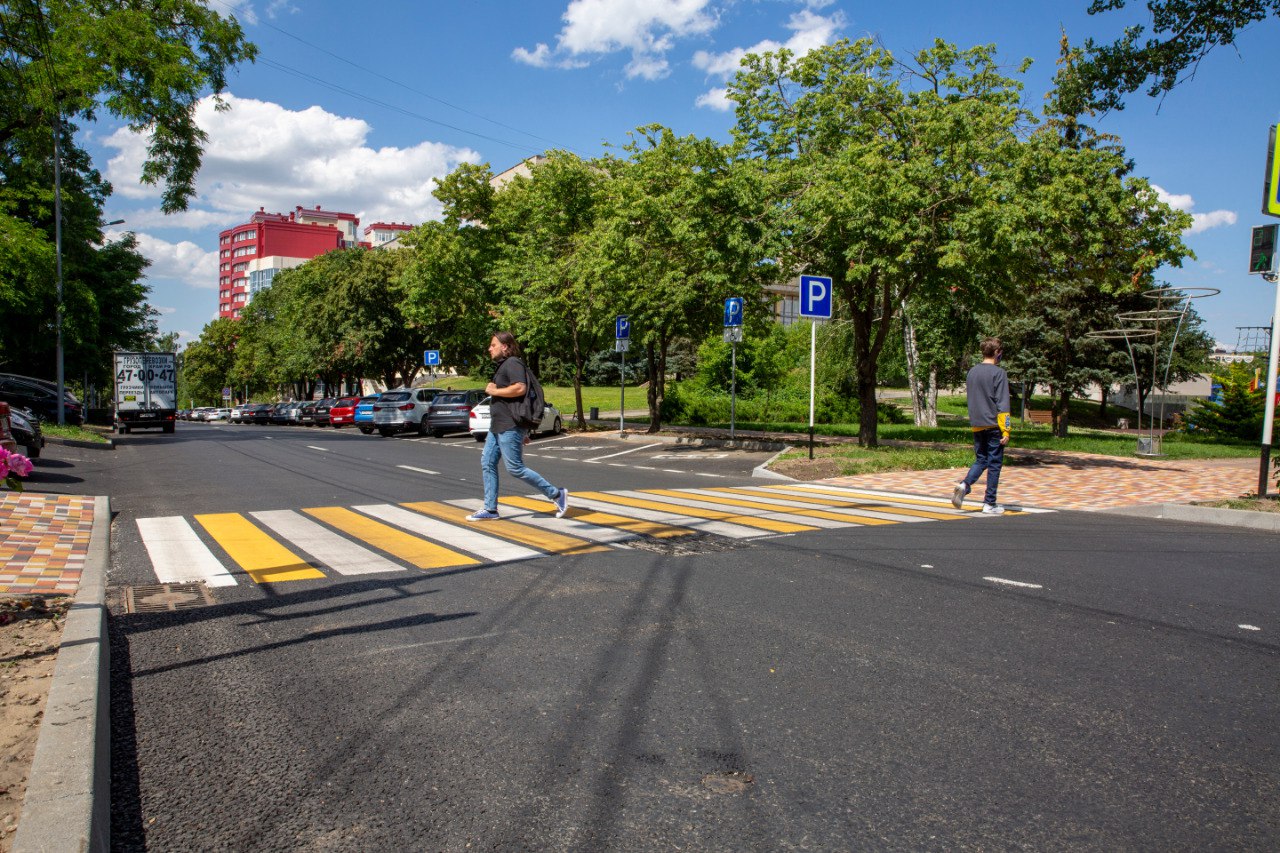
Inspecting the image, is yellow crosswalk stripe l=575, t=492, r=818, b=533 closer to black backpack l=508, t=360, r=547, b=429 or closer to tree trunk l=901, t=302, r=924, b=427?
black backpack l=508, t=360, r=547, b=429

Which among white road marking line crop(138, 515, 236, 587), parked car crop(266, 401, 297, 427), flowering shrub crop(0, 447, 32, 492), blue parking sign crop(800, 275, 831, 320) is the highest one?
blue parking sign crop(800, 275, 831, 320)

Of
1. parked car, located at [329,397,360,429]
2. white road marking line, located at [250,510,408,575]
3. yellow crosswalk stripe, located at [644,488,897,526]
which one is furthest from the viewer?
parked car, located at [329,397,360,429]

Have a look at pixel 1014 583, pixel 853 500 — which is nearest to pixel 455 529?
pixel 1014 583

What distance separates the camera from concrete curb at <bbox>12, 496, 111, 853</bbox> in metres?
2.37

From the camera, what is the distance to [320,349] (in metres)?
57.9

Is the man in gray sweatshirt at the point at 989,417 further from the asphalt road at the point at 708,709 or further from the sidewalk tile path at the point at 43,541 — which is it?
the sidewalk tile path at the point at 43,541

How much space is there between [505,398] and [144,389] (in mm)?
32921

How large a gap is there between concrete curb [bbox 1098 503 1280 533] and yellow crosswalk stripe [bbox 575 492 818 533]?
15.1ft

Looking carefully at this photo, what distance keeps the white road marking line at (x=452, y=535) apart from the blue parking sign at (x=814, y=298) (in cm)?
814

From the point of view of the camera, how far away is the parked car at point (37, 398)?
96.5ft

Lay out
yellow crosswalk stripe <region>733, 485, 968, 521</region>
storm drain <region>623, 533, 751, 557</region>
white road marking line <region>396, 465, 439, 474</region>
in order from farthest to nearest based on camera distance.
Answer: white road marking line <region>396, 465, 439, 474</region> → yellow crosswalk stripe <region>733, 485, 968, 521</region> → storm drain <region>623, 533, 751, 557</region>

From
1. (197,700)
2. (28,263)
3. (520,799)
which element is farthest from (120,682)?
(28,263)

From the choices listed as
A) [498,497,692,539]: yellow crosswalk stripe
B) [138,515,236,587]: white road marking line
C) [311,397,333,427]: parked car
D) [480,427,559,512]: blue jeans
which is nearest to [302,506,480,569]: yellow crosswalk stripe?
[480,427,559,512]: blue jeans

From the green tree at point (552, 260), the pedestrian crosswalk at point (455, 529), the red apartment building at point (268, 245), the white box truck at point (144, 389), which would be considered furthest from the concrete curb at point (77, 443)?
the red apartment building at point (268, 245)
